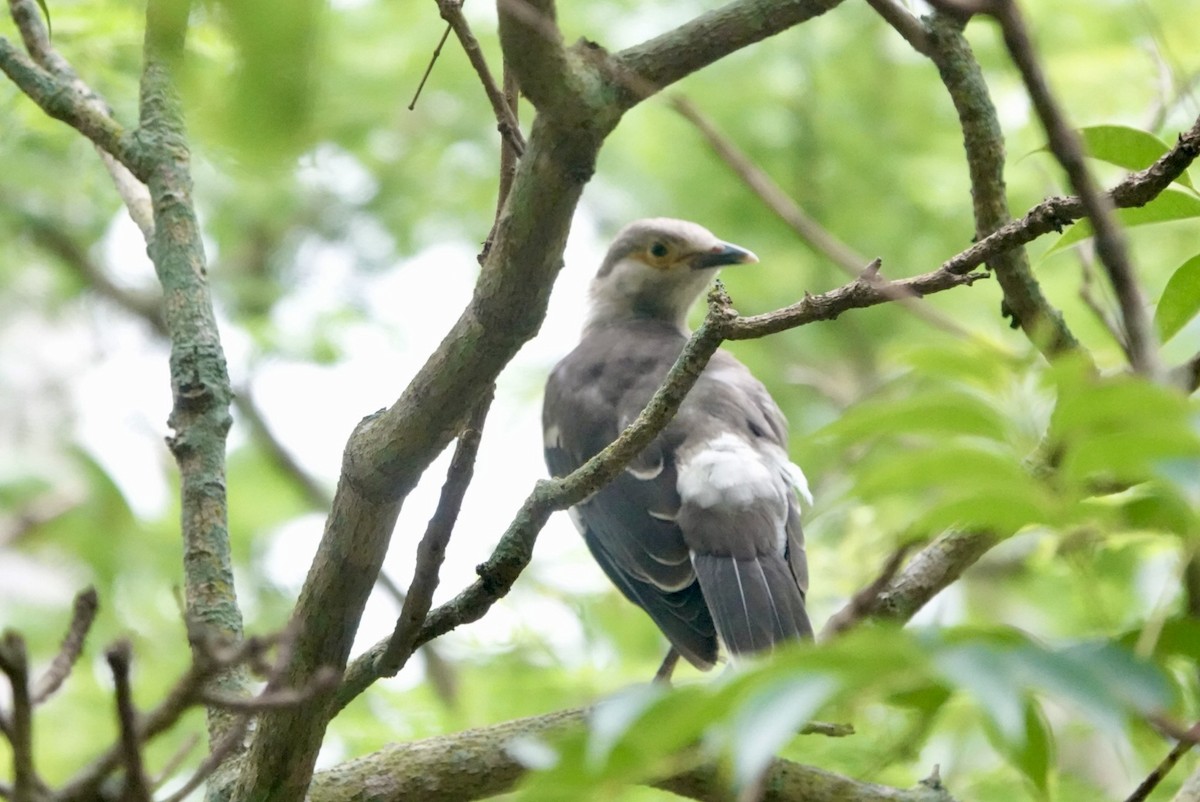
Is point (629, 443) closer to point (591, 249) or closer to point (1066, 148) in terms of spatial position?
point (1066, 148)

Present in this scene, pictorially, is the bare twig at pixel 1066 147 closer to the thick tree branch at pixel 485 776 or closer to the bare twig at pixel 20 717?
the bare twig at pixel 20 717

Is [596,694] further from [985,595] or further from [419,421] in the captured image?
[985,595]

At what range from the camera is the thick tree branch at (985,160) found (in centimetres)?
324

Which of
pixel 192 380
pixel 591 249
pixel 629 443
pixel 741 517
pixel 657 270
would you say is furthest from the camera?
pixel 591 249

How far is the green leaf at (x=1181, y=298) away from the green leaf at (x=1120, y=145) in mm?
450

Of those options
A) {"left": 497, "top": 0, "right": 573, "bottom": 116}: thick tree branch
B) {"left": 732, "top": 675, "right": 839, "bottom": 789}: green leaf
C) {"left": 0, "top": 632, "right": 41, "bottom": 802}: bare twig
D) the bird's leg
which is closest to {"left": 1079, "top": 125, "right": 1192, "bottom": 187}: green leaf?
{"left": 497, "top": 0, "right": 573, "bottom": 116}: thick tree branch

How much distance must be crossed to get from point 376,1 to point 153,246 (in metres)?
5.51

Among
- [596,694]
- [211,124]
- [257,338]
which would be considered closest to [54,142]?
[257,338]

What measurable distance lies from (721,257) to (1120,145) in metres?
3.86

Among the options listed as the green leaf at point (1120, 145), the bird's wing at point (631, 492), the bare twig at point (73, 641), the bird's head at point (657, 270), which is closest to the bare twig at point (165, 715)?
the bare twig at point (73, 641)

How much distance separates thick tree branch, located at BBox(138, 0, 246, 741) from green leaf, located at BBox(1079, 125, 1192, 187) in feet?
6.30

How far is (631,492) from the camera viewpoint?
476 cm

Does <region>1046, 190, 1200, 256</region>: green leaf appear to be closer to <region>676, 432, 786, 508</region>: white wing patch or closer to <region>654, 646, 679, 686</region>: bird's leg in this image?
<region>676, 432, 786, 508</region>: white wing patch

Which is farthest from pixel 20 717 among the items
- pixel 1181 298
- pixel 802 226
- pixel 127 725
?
pixel 802 226
